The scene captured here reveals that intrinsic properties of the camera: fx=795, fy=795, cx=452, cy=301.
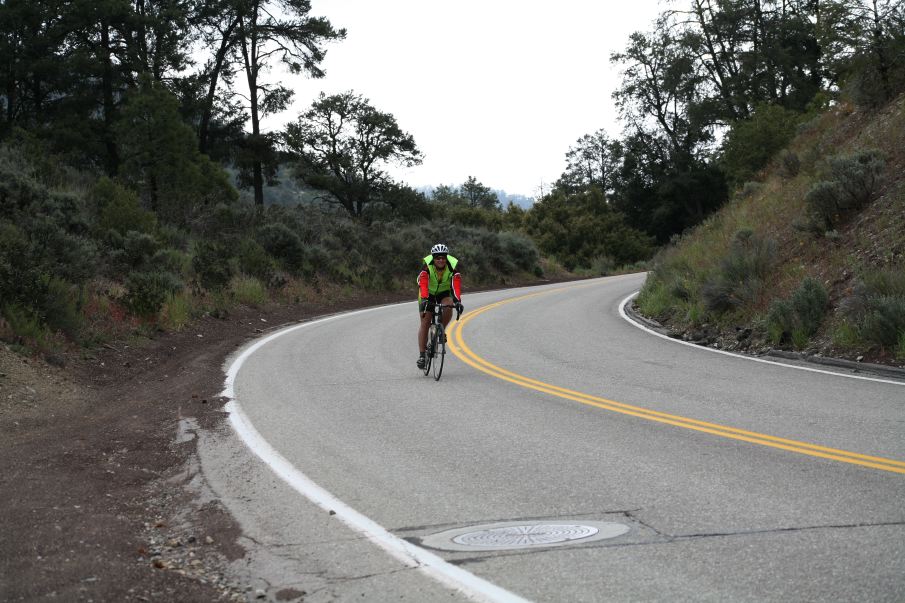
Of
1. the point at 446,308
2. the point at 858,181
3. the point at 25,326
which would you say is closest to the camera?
the point at 25,326

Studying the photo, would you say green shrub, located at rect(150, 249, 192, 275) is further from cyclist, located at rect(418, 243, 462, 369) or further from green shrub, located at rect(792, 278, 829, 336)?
green shrub, located at rect(792, 278, 829, 336)

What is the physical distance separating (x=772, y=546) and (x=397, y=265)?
2878 cm

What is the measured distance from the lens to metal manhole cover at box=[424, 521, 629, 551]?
4.75m

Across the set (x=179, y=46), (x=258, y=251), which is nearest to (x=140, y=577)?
(x=258, y=251)

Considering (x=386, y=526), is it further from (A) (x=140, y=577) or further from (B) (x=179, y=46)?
(B) (x=179, y=46)

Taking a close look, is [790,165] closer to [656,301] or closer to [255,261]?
[656,301]

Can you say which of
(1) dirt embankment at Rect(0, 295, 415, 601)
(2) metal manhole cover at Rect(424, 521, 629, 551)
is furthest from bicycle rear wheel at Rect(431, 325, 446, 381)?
(2) metal manhole cover at Rect(424, 521, 629, 551)

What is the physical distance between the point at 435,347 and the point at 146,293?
25.9 ft

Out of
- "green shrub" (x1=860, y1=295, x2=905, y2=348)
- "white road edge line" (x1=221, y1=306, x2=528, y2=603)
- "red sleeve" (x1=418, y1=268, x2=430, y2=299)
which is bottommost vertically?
"white road edge line" (x1=221, y1=306, x2=528, y2=603)

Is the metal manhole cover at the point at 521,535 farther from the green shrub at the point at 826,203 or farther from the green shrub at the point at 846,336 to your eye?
the green shrub at the point at 826,203

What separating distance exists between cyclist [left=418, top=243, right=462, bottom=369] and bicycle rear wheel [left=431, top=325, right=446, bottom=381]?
132mm

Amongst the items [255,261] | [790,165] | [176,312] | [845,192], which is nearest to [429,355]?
[176,312]

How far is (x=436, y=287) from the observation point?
12.3 meters

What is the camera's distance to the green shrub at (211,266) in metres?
21.7
